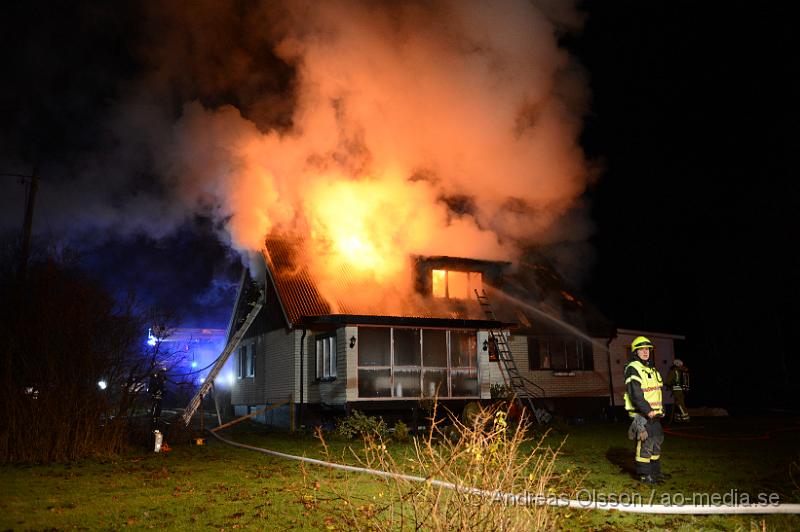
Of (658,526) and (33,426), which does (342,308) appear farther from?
(658,526)

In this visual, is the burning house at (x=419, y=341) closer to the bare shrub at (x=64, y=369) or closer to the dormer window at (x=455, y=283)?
the dormer window at (x=455, y=283)

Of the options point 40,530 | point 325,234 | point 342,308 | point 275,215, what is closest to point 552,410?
point 342,308

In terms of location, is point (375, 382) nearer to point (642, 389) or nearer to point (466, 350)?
point (466, 350)

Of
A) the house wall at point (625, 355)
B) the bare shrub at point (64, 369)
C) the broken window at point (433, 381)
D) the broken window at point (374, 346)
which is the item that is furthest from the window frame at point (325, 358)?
the house wall at point (625, 355)

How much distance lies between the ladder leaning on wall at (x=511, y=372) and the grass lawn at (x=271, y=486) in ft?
19.2

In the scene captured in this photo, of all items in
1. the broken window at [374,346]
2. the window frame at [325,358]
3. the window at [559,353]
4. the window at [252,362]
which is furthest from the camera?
the window at [252,362]

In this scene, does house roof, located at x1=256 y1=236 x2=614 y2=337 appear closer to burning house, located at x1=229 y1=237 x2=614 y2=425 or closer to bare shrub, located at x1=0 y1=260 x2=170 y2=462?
burning house, located at x1=229 y1=237 x2=614 y2=425

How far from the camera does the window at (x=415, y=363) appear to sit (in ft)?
59.9

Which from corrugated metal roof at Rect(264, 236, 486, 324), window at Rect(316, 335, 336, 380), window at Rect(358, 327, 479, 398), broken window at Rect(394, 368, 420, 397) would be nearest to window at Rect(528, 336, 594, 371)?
corrugated metal roof at Rect(264, 236, 486, 324)

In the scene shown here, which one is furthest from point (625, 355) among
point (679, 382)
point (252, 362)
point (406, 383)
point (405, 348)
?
point (252, 362)

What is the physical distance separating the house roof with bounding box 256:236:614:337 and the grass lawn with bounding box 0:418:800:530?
5423mm

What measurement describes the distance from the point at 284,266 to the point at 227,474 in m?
11.5

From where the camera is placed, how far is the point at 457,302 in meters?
21.4

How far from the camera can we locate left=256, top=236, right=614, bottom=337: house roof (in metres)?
18.6
